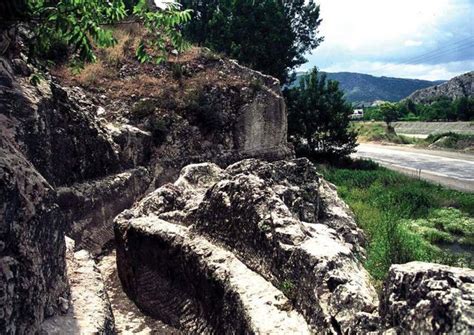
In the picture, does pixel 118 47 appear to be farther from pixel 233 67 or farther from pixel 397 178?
pixel 397 178

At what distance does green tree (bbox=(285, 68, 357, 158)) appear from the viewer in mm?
24672

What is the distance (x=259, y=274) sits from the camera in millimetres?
4406

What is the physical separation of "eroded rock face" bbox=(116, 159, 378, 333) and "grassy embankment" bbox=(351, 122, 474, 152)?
83.4 ft

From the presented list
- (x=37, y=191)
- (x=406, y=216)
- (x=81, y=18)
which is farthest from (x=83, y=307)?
(x=406, y=216)

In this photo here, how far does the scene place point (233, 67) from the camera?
16547mm

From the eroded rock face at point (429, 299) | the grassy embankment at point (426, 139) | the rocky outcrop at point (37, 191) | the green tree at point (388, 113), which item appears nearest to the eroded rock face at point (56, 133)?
the rocky outcrop at point (37, 191)

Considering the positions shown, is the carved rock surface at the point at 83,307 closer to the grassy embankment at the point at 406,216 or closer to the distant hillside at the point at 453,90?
the grassy embankment at the point at 406,216

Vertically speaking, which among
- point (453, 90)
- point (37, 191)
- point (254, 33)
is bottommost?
point (37, 191)

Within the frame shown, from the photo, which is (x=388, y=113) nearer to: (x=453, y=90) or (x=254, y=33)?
(x=453, y=90)

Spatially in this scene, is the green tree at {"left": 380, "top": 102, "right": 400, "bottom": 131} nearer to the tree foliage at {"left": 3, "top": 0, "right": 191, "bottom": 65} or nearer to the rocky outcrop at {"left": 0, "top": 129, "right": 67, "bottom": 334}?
the tree foliage at {"left": 3, "top": 0, "right": 191, "bottom": 65}

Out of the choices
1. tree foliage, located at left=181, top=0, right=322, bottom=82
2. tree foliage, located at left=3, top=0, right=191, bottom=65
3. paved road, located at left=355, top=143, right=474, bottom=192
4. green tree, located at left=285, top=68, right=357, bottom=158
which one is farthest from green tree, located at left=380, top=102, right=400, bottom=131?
tree foliage, located at left=3, top=0, right=191, bottom=65

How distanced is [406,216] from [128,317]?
405 inches

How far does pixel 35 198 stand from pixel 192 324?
6.71 feet

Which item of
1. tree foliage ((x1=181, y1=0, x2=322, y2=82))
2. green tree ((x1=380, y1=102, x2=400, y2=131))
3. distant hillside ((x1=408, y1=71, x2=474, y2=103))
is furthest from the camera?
distant hillside ((x1=408, y1=71, x2=474, y2=103))
